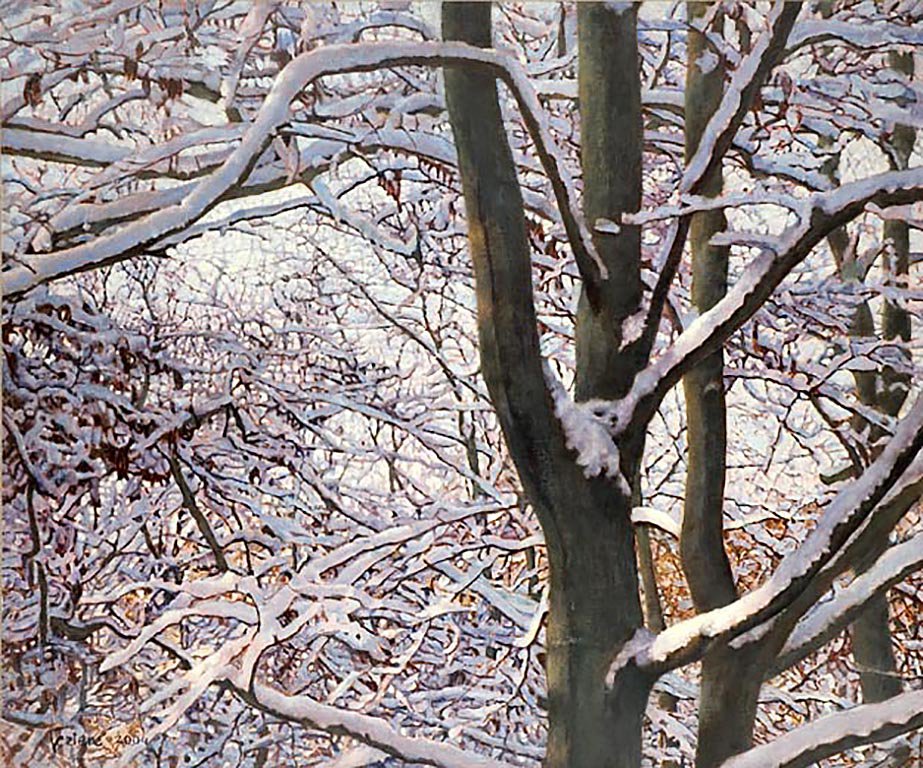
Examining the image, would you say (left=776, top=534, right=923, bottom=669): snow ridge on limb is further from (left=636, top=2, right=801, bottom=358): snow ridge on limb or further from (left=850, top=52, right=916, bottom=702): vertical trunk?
(left=636, top=2, right=801, bottom=358): snow ridge on limb

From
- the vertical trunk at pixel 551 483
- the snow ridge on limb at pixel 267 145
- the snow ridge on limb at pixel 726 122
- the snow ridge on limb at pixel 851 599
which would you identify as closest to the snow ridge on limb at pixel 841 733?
the snow ridge on limb at pixel 851 599

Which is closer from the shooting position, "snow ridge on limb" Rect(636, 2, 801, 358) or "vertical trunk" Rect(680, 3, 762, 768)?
"snow ridge on limb" Rect(636, 2, 801, 358)

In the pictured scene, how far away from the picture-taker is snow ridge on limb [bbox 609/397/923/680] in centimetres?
175

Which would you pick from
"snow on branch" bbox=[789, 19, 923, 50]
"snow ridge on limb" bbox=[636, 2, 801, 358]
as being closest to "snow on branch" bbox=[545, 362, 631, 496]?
"snow ridge on limb" bbox=[636, 2, 801, 358]

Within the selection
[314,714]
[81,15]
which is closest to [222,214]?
[81,15]

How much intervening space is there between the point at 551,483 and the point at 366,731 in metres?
0.49

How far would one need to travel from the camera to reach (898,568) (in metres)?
1.88

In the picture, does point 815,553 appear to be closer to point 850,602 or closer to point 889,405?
point 850,602

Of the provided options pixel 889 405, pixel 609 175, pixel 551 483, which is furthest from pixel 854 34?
pixel 551 483

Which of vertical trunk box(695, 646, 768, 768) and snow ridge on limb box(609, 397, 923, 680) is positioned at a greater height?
snow ridge on limb box(609, 397, 923, 680)

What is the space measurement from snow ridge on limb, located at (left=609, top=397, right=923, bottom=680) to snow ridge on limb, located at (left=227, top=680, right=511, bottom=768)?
0.39 m

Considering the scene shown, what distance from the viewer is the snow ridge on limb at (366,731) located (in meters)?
1.95

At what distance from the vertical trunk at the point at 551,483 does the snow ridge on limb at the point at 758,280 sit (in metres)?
0.13

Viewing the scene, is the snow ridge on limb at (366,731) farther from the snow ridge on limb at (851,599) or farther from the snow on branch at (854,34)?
the snow on branch at (854,34)
